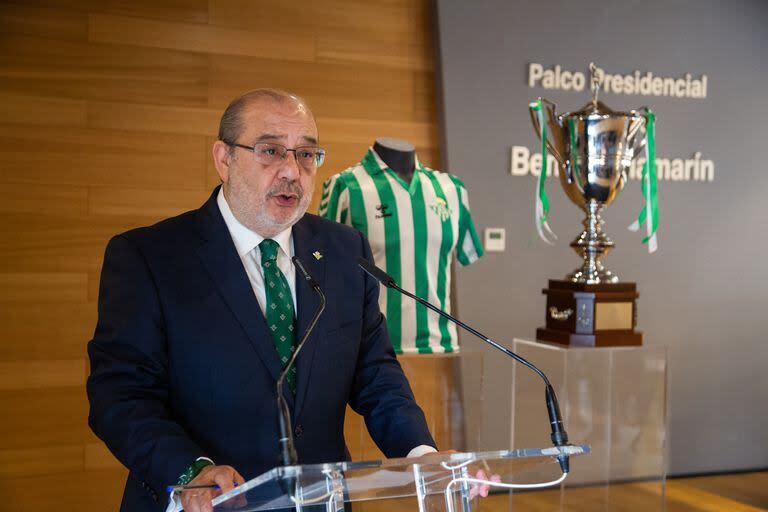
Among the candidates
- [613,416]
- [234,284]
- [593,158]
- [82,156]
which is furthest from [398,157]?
[234,284]

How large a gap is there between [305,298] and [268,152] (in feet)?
0.95

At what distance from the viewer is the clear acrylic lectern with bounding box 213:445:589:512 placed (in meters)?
1.07

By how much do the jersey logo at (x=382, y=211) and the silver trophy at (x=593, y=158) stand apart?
26.0 inches

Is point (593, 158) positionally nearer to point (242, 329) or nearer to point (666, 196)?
point (666, 196)

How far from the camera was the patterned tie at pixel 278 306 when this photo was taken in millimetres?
1675

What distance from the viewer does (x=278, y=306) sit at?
1696 mm

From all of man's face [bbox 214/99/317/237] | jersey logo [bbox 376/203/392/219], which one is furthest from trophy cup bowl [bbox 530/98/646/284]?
man's face [bbox 214/99/317/237]

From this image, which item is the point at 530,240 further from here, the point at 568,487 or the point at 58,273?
the point at 58,273

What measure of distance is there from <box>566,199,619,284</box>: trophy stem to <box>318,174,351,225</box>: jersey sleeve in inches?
33.3

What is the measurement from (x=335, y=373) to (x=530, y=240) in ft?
8.59

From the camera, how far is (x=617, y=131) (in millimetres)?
3105

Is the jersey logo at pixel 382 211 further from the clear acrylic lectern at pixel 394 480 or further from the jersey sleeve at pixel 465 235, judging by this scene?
the clear acrylic lectern at pixel 394 480

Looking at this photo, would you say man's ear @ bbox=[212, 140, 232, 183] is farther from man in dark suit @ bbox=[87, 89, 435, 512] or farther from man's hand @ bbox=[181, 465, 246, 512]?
man's hand @ bbox=[181, 465, 246, 512]

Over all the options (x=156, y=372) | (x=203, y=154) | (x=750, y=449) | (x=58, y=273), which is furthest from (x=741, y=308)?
(x=156, y=372)
